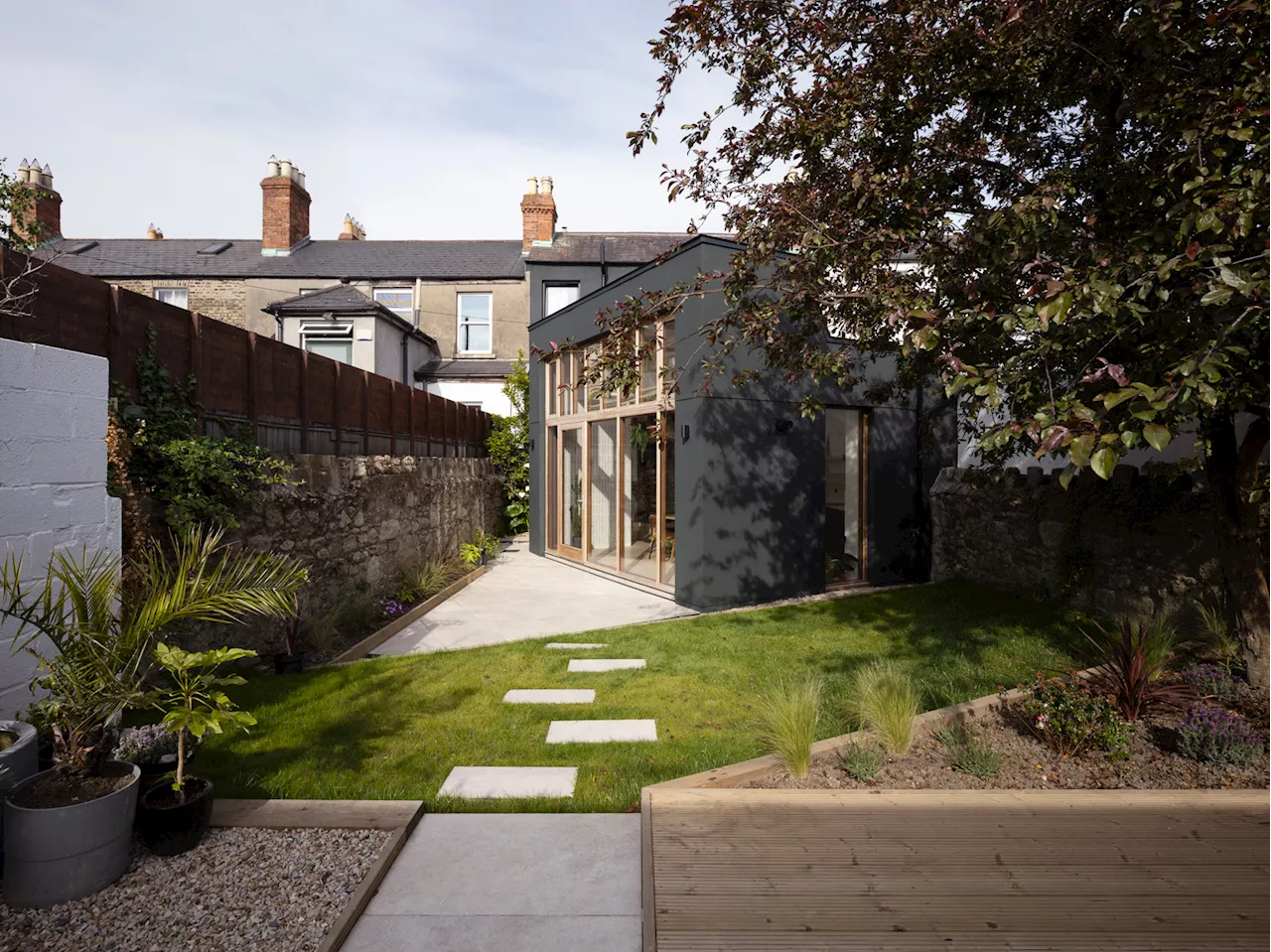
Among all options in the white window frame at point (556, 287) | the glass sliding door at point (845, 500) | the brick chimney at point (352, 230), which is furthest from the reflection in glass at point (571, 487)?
the brick chimney at point (352, 230)

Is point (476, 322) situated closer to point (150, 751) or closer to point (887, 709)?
point (150, 751)

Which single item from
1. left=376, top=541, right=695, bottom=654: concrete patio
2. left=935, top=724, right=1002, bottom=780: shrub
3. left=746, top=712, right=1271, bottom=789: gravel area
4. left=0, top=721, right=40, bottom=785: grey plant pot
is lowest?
left=376, top=541, right=695, bottom=654: concrete patio

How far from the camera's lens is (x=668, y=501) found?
8.97 metres

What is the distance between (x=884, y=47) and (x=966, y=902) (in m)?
4.74

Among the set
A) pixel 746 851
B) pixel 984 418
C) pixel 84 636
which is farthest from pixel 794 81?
pixel 984 418

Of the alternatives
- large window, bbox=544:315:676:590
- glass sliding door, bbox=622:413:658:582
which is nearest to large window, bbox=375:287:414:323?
large window, bbox=544:315:676:590

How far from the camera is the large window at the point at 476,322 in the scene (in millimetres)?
19547

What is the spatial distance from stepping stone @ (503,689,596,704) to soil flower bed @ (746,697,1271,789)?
6.09 feet

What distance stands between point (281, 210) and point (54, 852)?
22050 mm

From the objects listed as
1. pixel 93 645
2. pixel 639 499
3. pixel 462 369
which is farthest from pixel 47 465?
pixel 462 369

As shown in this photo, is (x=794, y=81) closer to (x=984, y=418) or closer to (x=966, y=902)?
(x=966, y=902)

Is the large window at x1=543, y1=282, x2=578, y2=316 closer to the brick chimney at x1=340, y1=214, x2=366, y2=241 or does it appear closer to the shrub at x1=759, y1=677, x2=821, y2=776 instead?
the brick chimney at x1=340, y1=214, x2=366, y2=241

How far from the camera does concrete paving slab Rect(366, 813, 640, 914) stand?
2453 millimetres

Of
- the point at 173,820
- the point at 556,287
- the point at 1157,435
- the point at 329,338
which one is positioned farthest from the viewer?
the point at 329,338
